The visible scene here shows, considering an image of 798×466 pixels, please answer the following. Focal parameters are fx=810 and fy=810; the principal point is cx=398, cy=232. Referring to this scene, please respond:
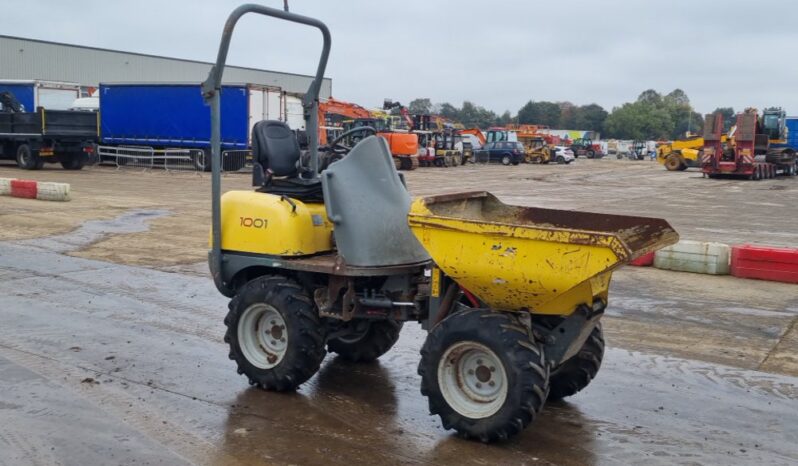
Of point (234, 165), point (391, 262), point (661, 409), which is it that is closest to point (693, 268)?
point (661, 409)

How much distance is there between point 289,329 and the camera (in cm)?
553

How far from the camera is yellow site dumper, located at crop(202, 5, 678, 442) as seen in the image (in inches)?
178

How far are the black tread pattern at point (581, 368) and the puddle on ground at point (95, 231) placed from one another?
8.68m

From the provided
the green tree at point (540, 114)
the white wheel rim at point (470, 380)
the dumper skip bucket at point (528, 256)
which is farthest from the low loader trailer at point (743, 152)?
the green tree at point (540, 114)

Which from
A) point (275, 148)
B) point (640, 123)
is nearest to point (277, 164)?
point (275, 148)

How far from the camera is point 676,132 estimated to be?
117 metres

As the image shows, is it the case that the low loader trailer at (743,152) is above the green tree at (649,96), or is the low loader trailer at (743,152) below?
below

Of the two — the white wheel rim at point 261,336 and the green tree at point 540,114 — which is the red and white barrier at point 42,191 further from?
the green tree at point 540,114

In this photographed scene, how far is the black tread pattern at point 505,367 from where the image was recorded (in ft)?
14.9

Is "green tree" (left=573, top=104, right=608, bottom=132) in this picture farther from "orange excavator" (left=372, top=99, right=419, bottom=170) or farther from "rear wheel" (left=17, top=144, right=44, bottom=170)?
"rear wheel" (left=17, top=144, right=44, bottom=170)

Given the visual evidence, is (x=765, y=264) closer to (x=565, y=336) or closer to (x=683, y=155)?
(x=565, y=336)

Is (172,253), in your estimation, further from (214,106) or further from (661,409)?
(661,409)

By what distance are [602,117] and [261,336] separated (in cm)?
12235

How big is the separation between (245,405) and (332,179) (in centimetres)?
164
